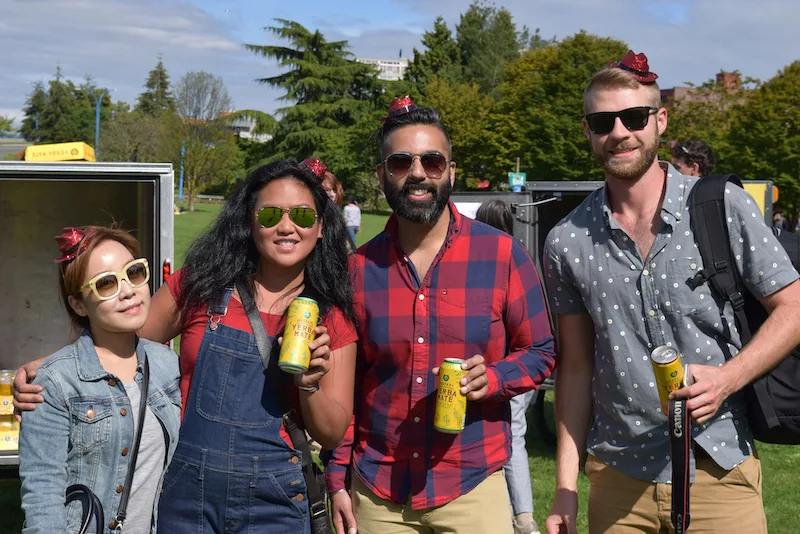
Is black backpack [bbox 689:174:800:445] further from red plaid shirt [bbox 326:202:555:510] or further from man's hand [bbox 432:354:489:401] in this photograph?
man's hand [bbox 432:354:489:401]

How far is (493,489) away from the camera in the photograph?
2.94 meters

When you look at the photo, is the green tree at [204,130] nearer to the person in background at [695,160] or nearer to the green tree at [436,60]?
the green tree at [436,60]

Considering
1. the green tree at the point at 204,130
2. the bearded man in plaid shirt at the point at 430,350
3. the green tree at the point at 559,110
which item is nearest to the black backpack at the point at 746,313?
the bearded man in plaid shirt at the point at 430,350

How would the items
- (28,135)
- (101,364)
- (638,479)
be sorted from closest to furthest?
(101,364) < (638,479) < (28,135)

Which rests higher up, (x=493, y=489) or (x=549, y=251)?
(x=549, y=251)

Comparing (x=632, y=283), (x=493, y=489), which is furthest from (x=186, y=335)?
(x=632, y=283)

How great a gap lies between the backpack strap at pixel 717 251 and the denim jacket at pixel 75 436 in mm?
1765

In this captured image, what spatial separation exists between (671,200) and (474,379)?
2.83 ft

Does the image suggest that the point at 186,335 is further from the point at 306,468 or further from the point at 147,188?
the point at 147,188

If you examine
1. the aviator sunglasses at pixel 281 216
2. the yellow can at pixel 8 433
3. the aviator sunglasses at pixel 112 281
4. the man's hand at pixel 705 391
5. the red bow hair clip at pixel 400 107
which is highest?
the red bow hair clip at pixel 400 107

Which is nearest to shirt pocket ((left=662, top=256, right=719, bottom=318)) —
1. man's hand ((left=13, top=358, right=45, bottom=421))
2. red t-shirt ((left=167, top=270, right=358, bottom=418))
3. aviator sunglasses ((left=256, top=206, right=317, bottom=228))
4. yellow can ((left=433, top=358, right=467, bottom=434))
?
yellow can ((left=433, top=358, right=467, bottom=434))

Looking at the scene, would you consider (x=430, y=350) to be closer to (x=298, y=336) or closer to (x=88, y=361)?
(x=298, y=336)

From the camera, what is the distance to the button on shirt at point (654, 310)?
2.66 metres

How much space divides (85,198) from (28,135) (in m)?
88.2
